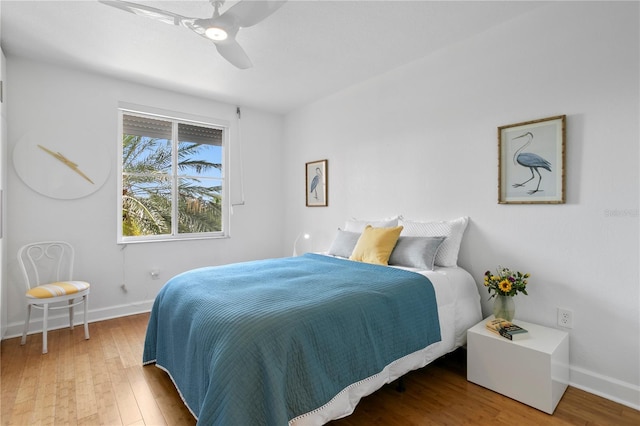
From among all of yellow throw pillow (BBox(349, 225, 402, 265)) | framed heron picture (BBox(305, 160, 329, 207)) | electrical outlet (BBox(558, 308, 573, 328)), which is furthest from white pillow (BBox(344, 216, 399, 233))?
electrical outlet (BBox(558, 308, 573, 328))

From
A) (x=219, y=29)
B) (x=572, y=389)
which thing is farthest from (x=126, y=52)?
(x=572, y=389)

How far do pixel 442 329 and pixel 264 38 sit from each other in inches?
102

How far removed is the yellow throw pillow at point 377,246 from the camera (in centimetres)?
270

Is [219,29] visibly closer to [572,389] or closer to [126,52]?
[126,52]

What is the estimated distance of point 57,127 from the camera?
3.13 metres

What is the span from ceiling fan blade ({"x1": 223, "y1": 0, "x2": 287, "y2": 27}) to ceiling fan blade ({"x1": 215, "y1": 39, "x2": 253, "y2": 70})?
0.21 m

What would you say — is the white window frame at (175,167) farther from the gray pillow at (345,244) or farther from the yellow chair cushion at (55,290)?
the gray pillow at (345,244)

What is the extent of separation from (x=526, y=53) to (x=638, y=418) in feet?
7.82

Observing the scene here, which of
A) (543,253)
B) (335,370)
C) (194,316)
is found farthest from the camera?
(543,253)

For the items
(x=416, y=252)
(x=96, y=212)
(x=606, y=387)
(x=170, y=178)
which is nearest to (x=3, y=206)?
(x=96, y=212)


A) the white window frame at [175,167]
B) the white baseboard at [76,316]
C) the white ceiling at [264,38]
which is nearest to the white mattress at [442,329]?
the white ceiling at [264,38]

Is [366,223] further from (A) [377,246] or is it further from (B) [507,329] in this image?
(B) [507,329]

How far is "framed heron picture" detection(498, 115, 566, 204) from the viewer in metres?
2.21

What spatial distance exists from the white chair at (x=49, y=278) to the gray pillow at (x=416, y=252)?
2.74m
